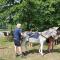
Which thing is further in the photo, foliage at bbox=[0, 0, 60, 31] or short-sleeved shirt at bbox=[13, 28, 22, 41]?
foliage at bbox=[0, 0, 60, 31]

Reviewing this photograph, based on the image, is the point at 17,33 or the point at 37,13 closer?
the point at 17,33

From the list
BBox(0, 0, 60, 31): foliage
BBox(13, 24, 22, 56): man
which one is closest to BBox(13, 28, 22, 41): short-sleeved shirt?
BBox(13, 24, 22, 56): man

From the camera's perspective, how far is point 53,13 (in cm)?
2070

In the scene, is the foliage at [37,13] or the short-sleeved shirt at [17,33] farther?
the foliage at [37,13]

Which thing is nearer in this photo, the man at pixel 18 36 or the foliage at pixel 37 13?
the man at pixel 18 36

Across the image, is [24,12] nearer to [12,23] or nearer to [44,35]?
[12,23]

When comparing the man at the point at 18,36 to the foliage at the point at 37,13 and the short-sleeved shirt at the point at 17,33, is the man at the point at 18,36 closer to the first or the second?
the short-sleeved shirt at the point at 17,33

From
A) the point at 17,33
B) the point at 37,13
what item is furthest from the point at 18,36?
the point at 37,13

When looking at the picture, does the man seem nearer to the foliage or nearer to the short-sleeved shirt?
the short-sleeved shirt

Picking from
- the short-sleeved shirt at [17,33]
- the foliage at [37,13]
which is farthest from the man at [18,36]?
the foliage at [37,13]

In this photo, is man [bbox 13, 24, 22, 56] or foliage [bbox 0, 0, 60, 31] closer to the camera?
man [bbox 13, 24, 22, 56]

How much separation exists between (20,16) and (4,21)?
245cm

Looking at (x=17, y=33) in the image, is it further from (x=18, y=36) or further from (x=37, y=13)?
(x=37, y=13)

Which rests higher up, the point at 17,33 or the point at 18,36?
the point at 17,33
